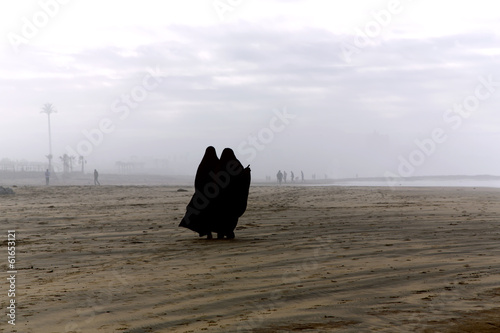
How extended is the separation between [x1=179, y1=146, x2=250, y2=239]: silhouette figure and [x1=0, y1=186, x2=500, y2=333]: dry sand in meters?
0.48

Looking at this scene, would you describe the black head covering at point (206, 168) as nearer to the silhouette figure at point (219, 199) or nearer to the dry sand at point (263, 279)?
the silhouette figure at point (219, 199)

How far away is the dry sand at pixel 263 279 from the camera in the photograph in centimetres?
575

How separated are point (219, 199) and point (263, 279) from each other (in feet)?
15.6

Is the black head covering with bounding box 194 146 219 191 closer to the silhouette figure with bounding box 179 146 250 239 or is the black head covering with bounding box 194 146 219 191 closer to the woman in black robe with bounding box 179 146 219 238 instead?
the silhouette figure with bounding box 179 146 250 239

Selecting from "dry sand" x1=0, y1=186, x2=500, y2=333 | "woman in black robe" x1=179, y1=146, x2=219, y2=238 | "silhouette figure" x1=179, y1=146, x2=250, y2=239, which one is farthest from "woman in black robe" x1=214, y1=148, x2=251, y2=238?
"dry sand" x1=0, y1=186, x2=500, y2=333

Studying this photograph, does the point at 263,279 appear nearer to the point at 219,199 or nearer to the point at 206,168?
the point at 219,199

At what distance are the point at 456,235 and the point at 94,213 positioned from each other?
36.9ft

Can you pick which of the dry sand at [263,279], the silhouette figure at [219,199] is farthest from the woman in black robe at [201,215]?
the dry sand at [263,279]

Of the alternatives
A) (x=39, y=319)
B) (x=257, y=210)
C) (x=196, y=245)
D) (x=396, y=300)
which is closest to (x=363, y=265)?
(x=396, y=300)

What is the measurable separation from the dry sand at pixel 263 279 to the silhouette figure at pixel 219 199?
1.59 ft

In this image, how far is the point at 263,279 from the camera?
7734mm

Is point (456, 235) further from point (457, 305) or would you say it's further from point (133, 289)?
point (133, 289)

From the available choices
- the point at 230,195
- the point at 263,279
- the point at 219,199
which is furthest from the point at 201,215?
the point at 263,279

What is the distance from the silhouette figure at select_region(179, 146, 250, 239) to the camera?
40.5 ft
